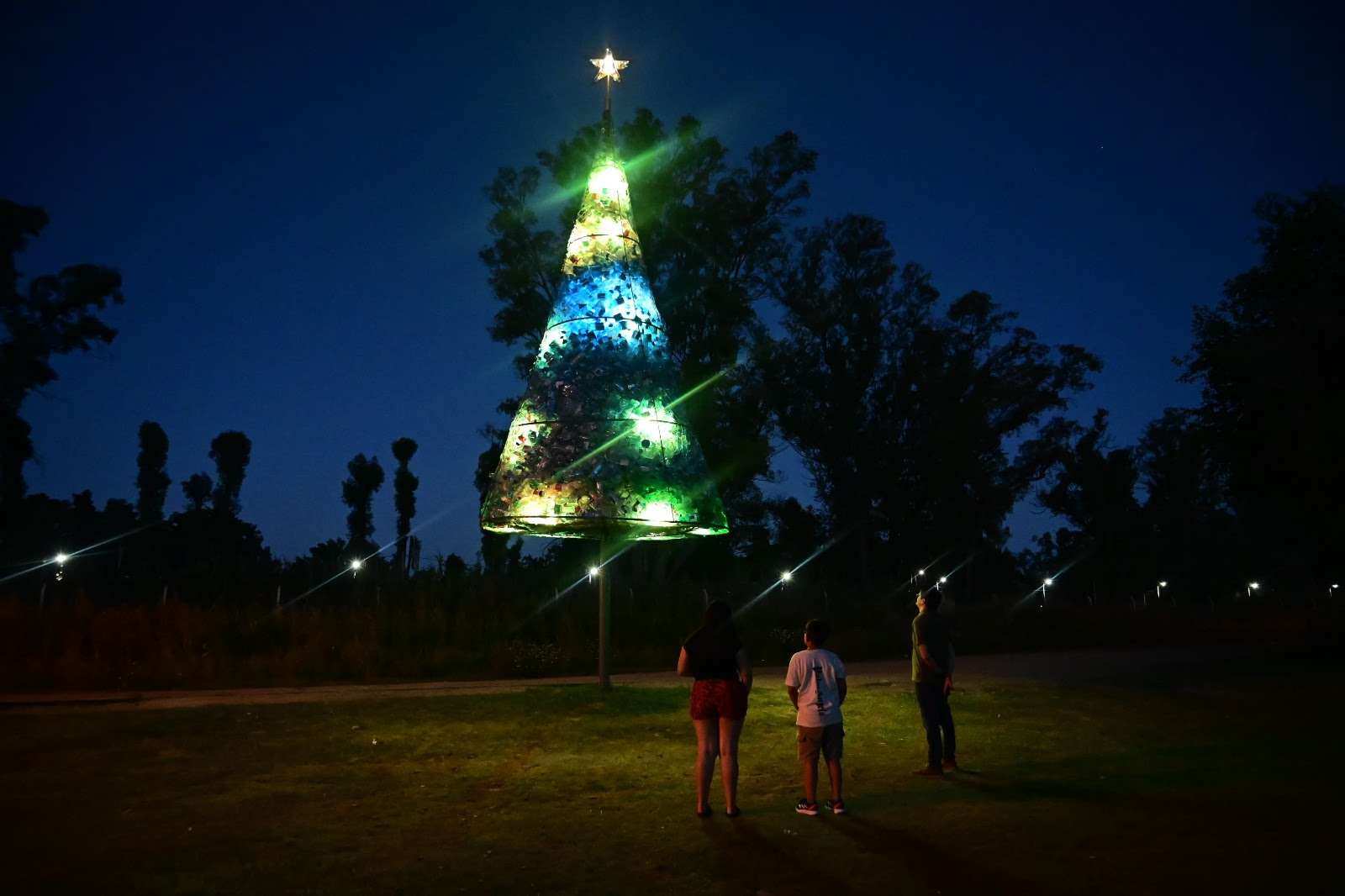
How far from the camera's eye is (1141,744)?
11102mm

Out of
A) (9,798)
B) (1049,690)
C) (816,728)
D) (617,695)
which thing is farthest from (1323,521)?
(9,798)

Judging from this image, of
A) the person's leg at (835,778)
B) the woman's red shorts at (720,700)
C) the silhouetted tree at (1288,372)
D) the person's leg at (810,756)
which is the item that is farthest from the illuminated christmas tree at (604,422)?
the silhouetted tree at (1288,372)

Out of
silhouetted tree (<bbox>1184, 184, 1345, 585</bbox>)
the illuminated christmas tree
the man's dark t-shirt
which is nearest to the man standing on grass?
the man's dark t-shirt

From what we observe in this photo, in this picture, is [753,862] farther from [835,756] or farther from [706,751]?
[835,756]

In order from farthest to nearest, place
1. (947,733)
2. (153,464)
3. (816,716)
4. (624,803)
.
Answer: (153,464), (947,733), (624,803), (816,716)

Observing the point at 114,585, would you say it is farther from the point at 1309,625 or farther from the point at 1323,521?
the point at 1309,625

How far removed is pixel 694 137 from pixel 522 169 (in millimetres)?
6276

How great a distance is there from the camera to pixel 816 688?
7.77m

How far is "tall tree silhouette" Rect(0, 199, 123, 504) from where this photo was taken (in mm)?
32438

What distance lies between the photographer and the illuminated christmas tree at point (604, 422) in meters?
12.4

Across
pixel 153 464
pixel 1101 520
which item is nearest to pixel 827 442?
pixel 1101 520

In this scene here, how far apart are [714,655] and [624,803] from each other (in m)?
1.77

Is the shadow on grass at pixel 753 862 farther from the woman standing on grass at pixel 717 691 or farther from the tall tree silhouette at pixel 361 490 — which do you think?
the tall tree silhouette at pixel 361 490

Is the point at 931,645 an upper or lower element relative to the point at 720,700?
upper
